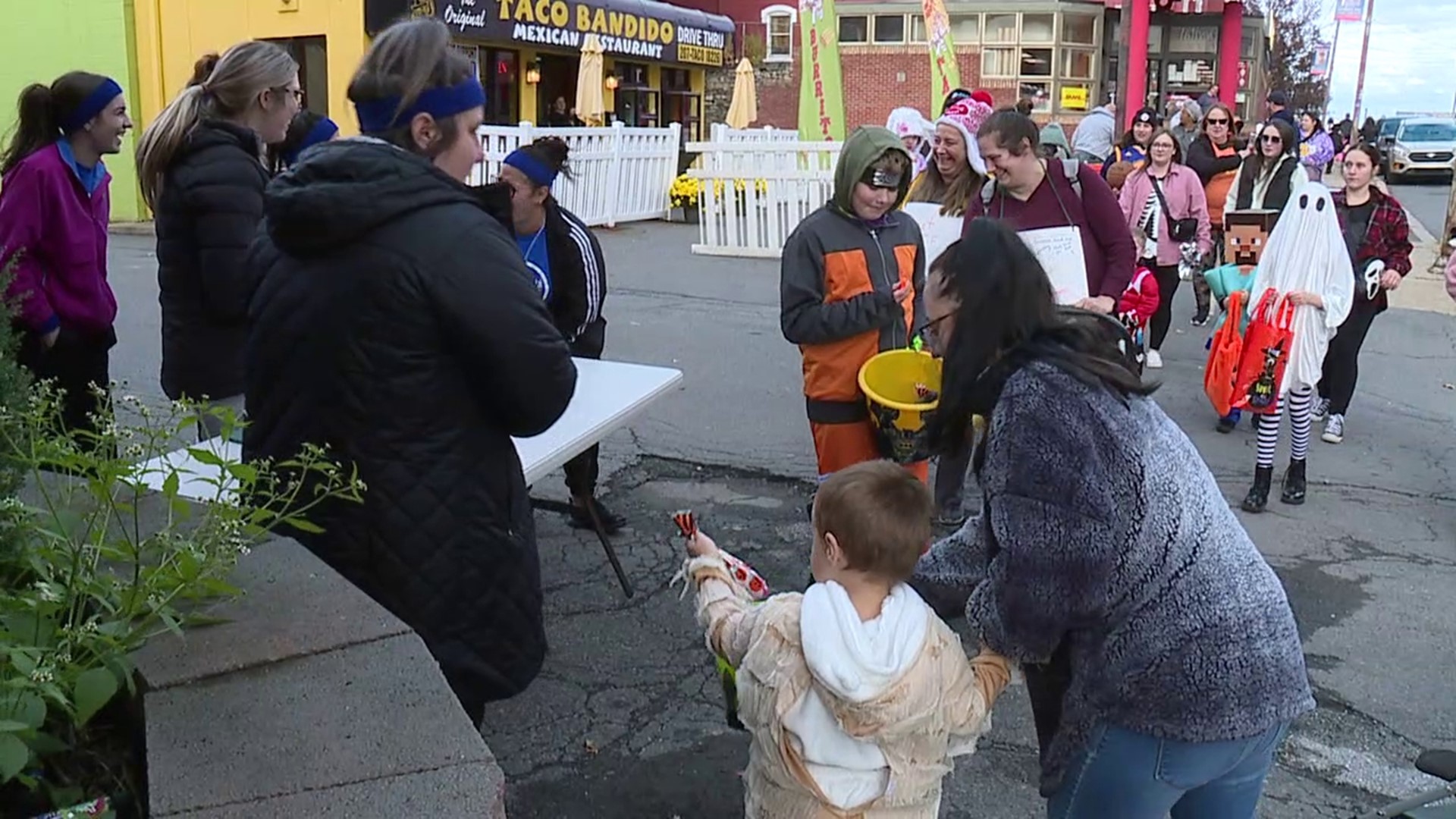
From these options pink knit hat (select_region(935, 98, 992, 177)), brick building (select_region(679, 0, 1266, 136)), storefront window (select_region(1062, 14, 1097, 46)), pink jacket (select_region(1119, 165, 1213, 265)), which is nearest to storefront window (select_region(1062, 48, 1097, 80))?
brick building (select_region(679, 0, 1266, 136))

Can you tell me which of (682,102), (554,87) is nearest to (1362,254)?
(554,87)

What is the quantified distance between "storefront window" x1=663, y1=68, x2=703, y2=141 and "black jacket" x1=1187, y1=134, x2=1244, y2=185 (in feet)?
49.8

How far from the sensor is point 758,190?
14633mm

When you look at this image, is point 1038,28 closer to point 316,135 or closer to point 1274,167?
point 1274,167

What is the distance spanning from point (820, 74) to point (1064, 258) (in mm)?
10985

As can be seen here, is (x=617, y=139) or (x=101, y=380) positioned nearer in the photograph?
(x=101, y=380)

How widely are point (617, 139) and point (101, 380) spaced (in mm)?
12630

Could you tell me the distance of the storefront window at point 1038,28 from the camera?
3512 centimetres

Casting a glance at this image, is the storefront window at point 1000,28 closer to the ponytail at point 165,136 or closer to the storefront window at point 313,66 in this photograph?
the storefront window at point 313,66

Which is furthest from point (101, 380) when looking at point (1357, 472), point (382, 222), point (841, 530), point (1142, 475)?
point (1357, 472)

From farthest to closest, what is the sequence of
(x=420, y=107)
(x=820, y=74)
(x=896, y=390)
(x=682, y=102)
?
(x=682, y=102), (x=820, y=74), (x=896, y=390), (x=420, y=107)

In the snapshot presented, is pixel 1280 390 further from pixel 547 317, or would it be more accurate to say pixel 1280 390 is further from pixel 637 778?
pixel 547 317

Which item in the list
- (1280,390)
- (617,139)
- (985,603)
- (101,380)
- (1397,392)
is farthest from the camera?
(617,139)

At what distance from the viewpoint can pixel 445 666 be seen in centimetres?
246
